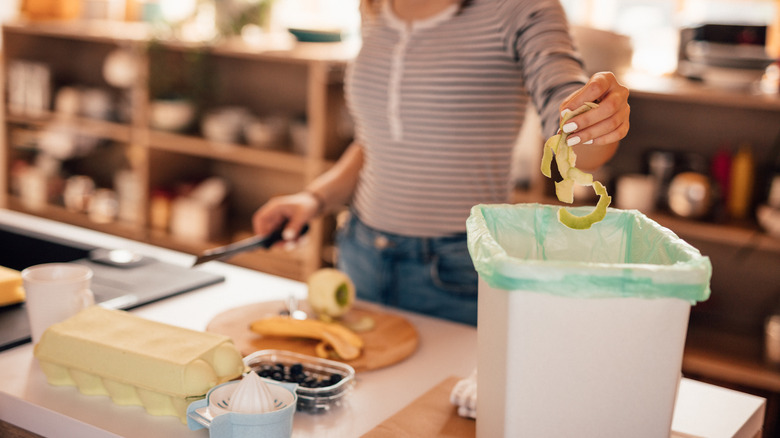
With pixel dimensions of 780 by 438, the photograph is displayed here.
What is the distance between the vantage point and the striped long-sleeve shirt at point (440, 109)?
1.44 metres

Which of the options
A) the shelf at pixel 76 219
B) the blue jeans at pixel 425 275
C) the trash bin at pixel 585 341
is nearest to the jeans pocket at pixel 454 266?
the blue jeans at pixel 425 275

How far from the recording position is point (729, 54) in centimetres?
225

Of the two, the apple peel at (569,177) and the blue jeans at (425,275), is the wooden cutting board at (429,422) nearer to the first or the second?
the apple peel at (569,177)

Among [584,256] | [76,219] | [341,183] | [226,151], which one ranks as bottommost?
[76,219]

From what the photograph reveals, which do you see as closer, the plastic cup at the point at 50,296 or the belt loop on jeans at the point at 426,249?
Result: the plastic cup at the point at 50,296

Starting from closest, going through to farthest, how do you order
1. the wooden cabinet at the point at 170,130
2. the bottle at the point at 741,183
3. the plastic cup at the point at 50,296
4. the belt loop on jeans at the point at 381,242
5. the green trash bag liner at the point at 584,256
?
the green trash bag liner at the point at 584,256 → the plastic cup at the point at 50,296 → the belt loop on jeans at the point at 381,242 → the bottle at the point at 741,183 → the wooden cabinet at the point at 170,130

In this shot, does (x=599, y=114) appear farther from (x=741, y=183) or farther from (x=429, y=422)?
(x=741, y=183)

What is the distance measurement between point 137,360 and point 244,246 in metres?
0.47

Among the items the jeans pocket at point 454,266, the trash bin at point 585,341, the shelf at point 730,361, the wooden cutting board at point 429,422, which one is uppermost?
the trash bin at point 585,341

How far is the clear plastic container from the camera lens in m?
1.00

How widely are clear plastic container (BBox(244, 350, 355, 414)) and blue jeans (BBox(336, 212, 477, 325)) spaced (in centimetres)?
45

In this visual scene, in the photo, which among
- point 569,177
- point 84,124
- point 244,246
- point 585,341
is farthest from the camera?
point 84,124

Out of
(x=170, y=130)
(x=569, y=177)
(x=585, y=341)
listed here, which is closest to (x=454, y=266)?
(x=569, y=177)

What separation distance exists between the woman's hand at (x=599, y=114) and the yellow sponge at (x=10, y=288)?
971 mm
